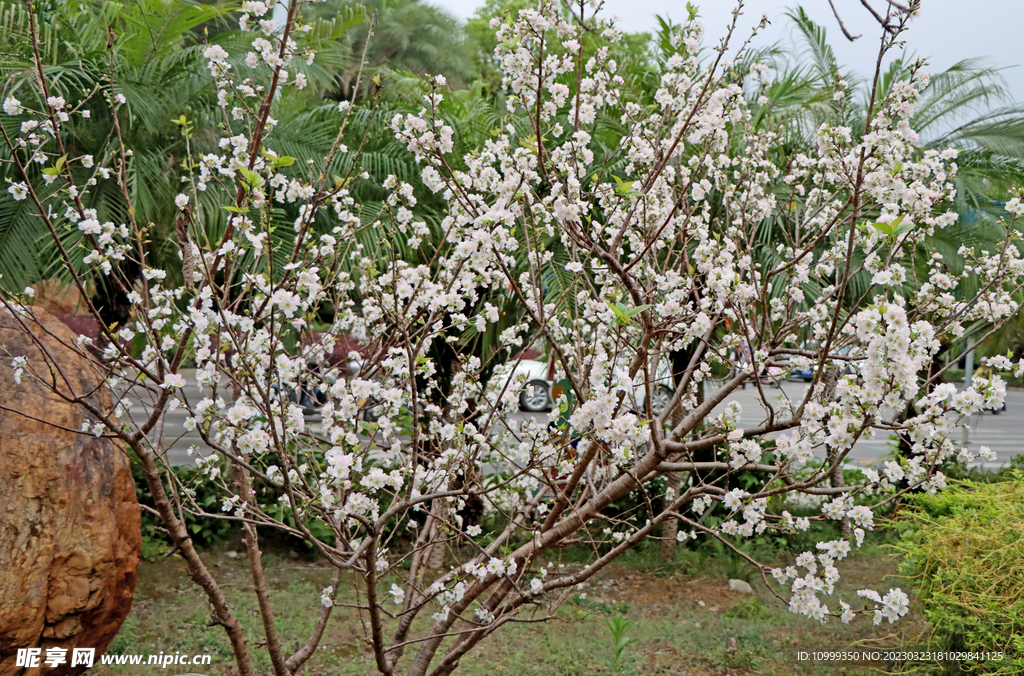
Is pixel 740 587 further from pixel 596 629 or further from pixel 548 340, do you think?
pixel 548 340

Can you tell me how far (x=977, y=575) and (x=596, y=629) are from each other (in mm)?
2254

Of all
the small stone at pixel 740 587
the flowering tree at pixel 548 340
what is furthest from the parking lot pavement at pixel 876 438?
the flowering tree at pixel 548 340

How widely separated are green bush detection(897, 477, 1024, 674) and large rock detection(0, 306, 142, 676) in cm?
404

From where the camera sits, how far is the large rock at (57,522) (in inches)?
122

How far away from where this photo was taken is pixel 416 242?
3.13 metres

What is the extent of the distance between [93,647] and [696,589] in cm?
413

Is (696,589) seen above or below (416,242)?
below

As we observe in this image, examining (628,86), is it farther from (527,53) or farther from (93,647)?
(93,647)

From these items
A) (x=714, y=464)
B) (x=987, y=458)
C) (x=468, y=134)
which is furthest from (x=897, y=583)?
(x=468, y=134)

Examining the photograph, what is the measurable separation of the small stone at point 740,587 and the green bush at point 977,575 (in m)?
1.43

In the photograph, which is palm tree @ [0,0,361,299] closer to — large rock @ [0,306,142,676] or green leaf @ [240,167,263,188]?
large rock @ [0,306,142,676]

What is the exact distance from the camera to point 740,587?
5.66 meters

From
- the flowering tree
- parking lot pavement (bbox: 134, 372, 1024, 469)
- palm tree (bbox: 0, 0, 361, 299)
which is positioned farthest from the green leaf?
parking lot pavement (bbox: 134, 372, 1024, 469)

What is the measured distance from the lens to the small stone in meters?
5.59
